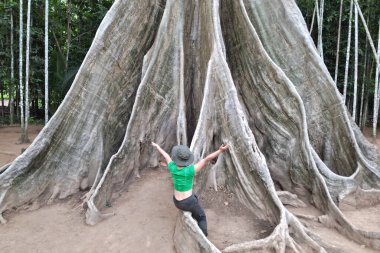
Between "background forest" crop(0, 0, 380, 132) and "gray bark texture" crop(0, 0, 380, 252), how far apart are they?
650 centimetres

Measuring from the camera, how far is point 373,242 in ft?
10.2

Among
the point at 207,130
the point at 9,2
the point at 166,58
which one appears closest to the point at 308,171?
the point at 207,130

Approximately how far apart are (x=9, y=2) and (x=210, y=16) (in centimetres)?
949

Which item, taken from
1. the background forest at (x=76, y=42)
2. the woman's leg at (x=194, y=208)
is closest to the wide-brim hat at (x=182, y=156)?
the woman's leg at (x=194, y=208)

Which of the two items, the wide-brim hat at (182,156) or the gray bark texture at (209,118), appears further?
the gray bark texture at (209,118)

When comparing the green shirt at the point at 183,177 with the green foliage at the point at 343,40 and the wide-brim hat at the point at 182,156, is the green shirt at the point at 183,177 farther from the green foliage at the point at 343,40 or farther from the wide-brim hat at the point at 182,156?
the green foliage at the point at 343,40

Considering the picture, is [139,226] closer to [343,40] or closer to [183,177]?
[183,177]

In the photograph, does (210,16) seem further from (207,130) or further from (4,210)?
(4,210)

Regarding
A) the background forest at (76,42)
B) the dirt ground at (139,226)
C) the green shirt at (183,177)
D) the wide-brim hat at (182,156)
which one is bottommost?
the dirt ground at (139,226)

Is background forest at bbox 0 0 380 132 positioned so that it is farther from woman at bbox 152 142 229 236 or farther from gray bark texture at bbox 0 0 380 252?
woman at bbox 152 142 229 236

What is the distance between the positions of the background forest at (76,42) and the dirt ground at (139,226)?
793 cm

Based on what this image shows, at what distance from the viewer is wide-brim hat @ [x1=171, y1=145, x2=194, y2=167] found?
2768 millimetres

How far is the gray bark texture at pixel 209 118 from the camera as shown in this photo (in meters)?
3.65

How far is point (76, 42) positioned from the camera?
13.6 metres
